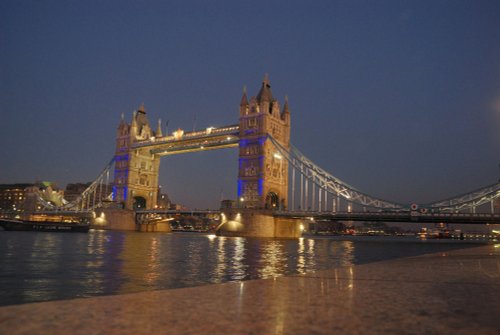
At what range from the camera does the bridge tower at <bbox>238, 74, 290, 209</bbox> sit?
70.9 meters

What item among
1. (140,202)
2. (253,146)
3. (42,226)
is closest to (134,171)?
(140,202)

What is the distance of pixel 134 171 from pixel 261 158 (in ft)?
119

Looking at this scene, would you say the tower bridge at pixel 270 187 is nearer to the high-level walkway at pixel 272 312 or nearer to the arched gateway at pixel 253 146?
the arched gateway at pixel 253 146

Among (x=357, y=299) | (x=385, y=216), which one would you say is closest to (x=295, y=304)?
(x=357, y=299)

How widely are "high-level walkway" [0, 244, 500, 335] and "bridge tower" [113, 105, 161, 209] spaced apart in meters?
91.5

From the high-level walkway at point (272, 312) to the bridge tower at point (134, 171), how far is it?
91.5 meters

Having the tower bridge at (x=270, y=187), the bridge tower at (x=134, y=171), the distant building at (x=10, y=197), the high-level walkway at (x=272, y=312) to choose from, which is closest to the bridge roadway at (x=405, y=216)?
the tower bridge at (x=270, y=187)

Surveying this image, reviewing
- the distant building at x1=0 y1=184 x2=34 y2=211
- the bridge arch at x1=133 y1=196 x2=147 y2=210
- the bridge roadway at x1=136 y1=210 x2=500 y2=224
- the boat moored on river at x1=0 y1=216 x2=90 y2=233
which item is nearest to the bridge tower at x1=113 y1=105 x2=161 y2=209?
the bridge arch at x1=133 y1=196 x2=147 y2=210

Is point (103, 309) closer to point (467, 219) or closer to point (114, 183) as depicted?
point (467, 219)

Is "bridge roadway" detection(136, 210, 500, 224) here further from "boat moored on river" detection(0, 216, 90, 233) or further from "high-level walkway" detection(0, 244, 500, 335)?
"high-level walkway" detection(0, 244, 500, 335)

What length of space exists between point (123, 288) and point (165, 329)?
23.8 ft

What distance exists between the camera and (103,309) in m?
4.84

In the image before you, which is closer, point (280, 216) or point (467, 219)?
point (467, 219)

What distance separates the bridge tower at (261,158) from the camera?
70.9 meters
